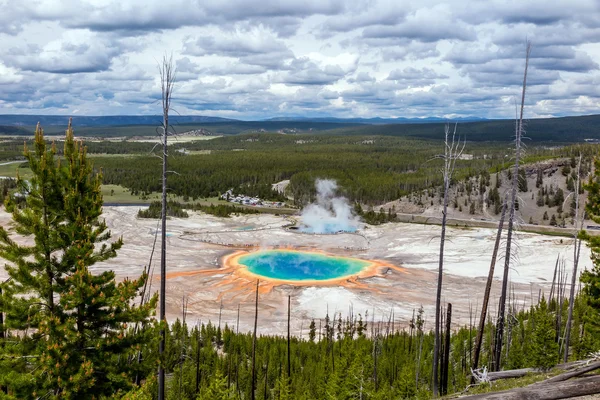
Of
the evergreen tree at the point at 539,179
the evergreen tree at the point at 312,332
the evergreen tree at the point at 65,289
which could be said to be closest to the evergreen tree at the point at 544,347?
the evergreen tree at the point at 312,332

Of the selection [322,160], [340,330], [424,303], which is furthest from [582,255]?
[322,160]

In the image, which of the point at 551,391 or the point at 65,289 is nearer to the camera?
the point at 551,391

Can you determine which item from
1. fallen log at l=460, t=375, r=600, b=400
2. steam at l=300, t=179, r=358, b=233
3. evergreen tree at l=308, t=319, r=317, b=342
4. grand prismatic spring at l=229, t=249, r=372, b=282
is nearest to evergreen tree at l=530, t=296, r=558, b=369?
evergreen tree at l=308, t=319, r=317, b=342

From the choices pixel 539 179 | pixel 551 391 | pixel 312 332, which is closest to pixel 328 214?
pixel 539 179

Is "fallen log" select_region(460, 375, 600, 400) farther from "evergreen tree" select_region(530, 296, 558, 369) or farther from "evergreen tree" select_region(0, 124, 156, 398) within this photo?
"evergreen tree" select_region(530, 296, 558, 369)

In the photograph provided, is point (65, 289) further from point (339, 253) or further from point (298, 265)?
point (339, 253)

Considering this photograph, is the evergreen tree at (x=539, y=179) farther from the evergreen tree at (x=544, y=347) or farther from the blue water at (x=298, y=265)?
the evergreen tree at (x=544, y=347)
